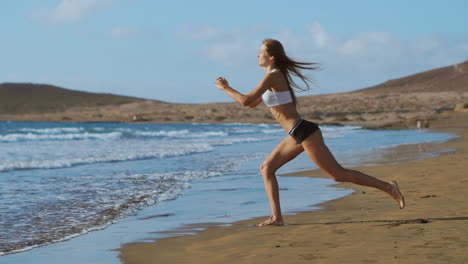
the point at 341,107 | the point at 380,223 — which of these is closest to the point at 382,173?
the point at 380,223

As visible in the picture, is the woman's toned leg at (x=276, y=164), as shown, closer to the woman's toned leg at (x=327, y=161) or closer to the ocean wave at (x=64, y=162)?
the woman's toned leg at (x=327, y=161)

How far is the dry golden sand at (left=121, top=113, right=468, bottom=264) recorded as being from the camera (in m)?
4.68

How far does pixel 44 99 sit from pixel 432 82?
63.6m

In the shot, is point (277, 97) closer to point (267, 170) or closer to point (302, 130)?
point (302, 130)

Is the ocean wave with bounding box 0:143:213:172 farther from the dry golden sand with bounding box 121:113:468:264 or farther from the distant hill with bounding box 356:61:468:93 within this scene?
the distant hill with bounding box 356:61:468:93

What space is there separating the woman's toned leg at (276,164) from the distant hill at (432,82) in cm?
9156

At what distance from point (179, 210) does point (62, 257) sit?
274cm

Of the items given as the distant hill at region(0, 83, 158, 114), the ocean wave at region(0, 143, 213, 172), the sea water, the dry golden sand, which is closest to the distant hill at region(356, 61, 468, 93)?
the distant hill at region(0, 83, 158, 114)

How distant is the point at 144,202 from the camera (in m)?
8.77

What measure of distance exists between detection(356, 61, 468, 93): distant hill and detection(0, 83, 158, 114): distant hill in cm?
4274

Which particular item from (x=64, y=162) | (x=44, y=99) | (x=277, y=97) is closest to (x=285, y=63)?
(x=277, y=97)

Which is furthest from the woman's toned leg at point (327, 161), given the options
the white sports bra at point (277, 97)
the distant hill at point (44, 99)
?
the distant hill at point (44, 99)

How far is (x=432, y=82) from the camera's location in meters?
103

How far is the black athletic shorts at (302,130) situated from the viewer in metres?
5.88
